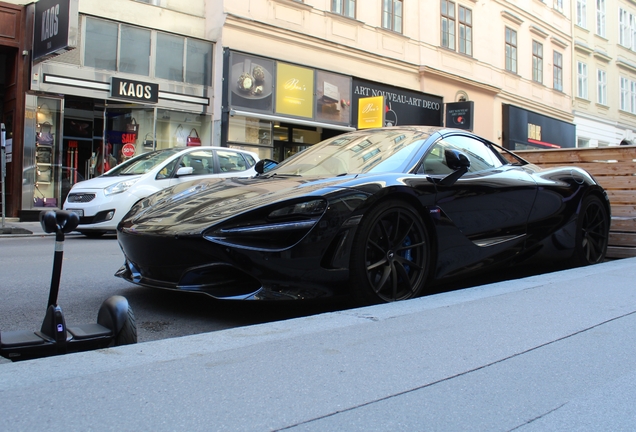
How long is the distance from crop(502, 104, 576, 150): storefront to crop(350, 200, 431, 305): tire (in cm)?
2286

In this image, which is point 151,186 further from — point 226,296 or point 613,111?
point 613,111

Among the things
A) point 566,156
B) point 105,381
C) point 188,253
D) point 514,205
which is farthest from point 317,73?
point 105,381

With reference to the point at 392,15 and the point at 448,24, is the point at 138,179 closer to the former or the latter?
the point at 392,15

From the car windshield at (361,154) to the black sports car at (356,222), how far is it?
0.01m

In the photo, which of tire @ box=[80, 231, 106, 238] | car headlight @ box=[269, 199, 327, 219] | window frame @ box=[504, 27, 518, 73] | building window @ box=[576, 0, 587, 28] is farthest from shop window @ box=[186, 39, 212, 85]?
building window @ box=[576, 0, 587, 28]

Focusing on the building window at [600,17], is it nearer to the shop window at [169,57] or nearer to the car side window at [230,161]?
the shop window at [169,57]

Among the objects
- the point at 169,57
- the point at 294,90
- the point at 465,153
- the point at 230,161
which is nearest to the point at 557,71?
the point at 294,90

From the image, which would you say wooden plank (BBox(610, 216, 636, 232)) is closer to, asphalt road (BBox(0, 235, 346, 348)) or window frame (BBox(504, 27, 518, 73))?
asphalt road (BBox(0, 235, 346, 348))

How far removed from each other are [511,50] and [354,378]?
89.9ft

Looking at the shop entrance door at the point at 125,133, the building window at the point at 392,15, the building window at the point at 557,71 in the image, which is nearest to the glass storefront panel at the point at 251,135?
the shop entrance door at the point at 125,133

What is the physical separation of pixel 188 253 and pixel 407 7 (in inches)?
787

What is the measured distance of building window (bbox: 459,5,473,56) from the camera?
2416 cm

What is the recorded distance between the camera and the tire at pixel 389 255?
3584mm

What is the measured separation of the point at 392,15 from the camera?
20922 mm
